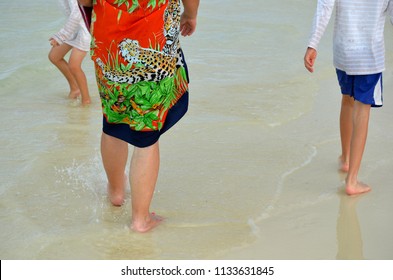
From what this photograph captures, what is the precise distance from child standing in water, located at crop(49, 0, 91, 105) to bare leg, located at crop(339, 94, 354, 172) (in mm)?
2507

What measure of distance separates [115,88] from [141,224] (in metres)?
0.78

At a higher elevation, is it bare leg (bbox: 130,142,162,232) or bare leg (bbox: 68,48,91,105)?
bare leg (bbox: 130,142,162,232)

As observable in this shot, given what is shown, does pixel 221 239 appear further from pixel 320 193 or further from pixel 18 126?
pixel 18 126

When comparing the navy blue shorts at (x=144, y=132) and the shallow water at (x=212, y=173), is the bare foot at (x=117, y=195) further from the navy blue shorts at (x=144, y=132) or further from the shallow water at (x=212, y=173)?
the navy blue shorts at (x=144, y=132)

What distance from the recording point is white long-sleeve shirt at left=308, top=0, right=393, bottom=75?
454 cm

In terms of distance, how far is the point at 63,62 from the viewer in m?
6.98

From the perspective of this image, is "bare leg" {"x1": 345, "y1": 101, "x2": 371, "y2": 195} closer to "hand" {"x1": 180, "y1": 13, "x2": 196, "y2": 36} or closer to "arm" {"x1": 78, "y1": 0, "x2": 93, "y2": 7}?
"hand" {"x1": 180, "y1": 13, "x2": 196, "y2": 36}

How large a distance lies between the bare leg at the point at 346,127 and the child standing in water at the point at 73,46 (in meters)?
2.51

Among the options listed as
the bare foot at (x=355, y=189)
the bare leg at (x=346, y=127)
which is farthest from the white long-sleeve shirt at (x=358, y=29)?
the bare foot at (x=355, y=189)

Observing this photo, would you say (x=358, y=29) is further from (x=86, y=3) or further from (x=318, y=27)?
(x=86, y=3)

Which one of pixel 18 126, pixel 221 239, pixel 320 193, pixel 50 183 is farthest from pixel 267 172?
pixel 18 126

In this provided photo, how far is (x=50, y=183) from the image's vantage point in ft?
16.3

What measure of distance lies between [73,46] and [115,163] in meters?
2.59

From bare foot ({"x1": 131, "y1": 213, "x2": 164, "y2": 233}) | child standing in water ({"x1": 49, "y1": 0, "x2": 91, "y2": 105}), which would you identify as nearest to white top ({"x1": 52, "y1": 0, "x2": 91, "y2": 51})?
child standing in water ({"x1": 49, "y1": 0, "x2": 91, "y2": 105})
